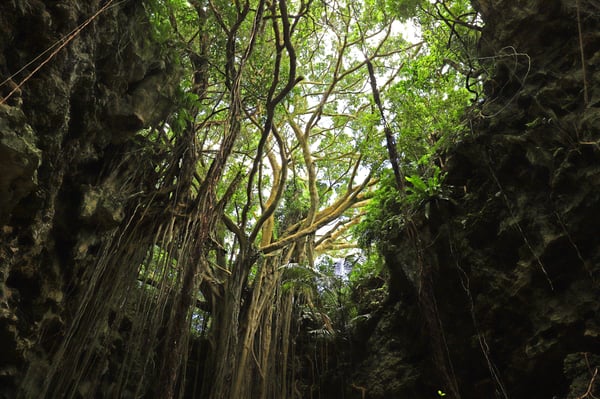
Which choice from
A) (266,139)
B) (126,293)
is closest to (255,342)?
(126,293)

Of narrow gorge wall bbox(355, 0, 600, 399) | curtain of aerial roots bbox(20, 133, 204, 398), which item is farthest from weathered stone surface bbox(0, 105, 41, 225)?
narrow gorge wall bbox(355, 0, 600, 399)

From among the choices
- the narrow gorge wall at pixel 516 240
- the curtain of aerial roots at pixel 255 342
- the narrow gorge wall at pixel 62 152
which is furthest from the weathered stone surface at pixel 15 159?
the narrow gorge wall at pixel 516 240

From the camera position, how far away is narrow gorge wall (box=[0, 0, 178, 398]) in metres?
1.88

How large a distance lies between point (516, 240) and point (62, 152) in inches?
121

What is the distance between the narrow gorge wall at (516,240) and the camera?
89.9 inches

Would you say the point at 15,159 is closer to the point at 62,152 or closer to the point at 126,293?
the point at 62,152

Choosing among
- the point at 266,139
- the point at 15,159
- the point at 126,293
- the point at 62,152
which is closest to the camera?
the point at 15,159

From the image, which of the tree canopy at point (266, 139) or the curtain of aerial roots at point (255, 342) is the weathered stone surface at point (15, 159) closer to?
the tree canopy at point (266, 139)

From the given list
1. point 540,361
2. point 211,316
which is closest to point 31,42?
point 211,316

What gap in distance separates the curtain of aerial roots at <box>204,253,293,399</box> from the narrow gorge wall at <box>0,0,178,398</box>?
1.01 metres

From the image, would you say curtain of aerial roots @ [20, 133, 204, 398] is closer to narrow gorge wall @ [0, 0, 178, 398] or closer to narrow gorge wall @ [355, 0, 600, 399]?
narrow gorge wall @ [0, 0, 178, 398]

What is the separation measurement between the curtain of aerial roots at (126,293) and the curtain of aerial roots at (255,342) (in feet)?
1.72

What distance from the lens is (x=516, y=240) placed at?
268 centimetres

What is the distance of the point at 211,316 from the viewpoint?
4.02 meters
